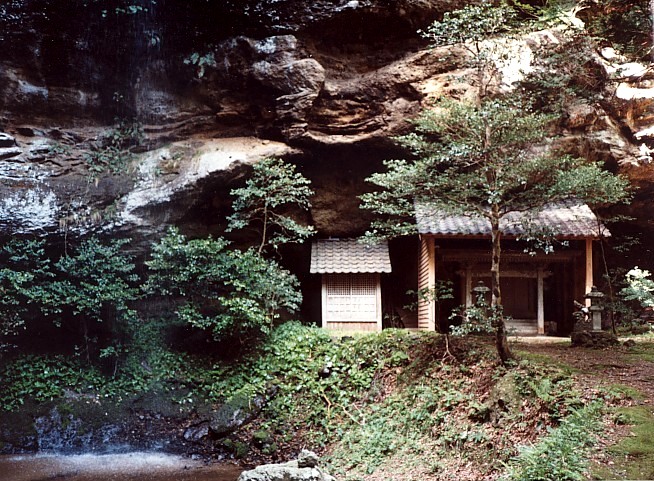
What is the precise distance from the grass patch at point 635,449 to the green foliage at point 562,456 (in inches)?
10.0

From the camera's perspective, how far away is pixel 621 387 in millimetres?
7121

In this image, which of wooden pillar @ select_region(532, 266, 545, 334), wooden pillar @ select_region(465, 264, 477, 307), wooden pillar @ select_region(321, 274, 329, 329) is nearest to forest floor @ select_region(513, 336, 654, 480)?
wooden pillar @ select_region(532, 266, 545, 334)

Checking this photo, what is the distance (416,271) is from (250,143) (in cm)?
574

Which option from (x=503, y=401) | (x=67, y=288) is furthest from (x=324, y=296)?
(x=503, y=401)

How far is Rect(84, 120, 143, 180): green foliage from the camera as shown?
42.8ft

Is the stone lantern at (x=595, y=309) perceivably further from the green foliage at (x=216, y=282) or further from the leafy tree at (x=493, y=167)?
the green foliage at (x=216, y=282)

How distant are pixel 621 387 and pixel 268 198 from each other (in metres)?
7.97

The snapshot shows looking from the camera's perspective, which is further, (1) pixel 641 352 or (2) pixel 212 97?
(2) pixel 212 97

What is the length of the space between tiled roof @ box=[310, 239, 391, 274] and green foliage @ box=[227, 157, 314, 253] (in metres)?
0.75

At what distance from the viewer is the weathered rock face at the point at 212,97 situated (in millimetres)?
12523

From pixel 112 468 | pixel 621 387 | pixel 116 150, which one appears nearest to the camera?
pixel 621 387

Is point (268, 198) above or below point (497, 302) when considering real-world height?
above

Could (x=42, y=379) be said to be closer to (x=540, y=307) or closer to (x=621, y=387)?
(x=621, y=387)

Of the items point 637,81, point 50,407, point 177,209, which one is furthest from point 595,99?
point 50,407
